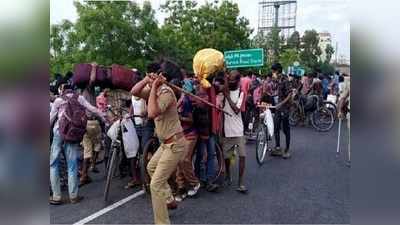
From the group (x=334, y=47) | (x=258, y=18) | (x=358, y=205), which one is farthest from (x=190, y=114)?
(x=358, y=205)

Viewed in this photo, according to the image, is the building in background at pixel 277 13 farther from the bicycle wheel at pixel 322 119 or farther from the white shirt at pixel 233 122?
the bicycle wheel at pixel 322 119

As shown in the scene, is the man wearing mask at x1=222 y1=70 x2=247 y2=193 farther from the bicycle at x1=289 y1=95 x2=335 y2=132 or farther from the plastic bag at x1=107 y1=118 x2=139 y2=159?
the bicycle at x1=289 y1=95 x2=335 y2=132

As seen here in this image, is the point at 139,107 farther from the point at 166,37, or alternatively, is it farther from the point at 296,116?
the point at 296,116

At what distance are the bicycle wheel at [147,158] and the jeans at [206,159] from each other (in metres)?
0.54

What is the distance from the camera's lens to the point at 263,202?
455 centimetres

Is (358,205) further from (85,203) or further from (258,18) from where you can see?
(85,203)

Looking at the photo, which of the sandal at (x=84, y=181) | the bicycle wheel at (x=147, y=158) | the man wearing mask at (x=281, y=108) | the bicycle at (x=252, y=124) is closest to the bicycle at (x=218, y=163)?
the bicycle wheel at (x=147, y=158)

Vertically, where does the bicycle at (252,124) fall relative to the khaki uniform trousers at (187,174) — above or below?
above

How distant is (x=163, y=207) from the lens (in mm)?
3625

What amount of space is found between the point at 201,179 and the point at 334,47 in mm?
2285

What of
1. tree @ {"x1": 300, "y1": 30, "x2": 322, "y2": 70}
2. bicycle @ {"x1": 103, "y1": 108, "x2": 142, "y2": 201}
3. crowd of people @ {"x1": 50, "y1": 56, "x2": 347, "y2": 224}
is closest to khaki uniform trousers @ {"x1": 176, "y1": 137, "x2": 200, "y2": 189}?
crowd of people @ {"x1": 50, "y1": 56, "x2": 347, "y2": 224}

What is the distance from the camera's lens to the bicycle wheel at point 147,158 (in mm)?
4684

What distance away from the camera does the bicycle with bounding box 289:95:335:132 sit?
8094 millimetres

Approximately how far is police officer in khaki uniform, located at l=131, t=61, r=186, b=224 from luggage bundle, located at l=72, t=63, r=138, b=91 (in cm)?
108
